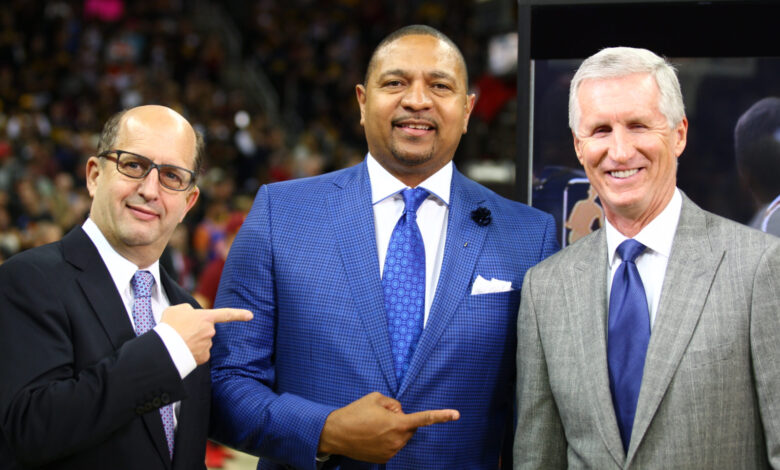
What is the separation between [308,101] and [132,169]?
42.1ft

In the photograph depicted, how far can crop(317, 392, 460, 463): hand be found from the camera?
6.85 ft

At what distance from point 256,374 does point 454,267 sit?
627 mm

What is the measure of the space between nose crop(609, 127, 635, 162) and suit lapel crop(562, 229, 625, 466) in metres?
0.24

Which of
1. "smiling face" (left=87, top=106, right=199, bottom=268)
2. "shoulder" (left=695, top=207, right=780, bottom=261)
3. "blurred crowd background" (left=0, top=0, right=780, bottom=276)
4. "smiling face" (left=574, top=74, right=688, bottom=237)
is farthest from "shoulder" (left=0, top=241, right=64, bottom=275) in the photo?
"blurred crowd background" (left=0, top=0, right=780, bottom=276)

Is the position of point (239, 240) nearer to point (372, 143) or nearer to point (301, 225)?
point (301, 225)

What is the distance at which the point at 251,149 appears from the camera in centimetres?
1248

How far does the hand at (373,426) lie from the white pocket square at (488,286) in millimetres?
423

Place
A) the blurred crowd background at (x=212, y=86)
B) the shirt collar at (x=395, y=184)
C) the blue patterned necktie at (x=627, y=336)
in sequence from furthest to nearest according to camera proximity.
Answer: the blurred crowd background at (x=212, y=86) < the shirt collar at (x=395, y=184) < the blue patterned necktie at (x=627, y=336)

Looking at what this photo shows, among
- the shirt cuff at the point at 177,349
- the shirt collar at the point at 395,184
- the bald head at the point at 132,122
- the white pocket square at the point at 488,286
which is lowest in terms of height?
the shirt cuff at the point at 177,349

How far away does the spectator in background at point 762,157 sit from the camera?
2.73 m

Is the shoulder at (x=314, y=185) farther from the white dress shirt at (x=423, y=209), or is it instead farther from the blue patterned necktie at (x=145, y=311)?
the blue patterned necktie at (x=145, y=311)

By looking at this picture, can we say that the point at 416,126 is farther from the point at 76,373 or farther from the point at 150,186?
the point at 76,373

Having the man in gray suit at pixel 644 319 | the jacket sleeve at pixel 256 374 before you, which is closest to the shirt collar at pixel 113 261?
the jacket sleeve at pixel 256 374

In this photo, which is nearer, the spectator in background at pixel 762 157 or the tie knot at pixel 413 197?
the tie knot at pixel 413 197
